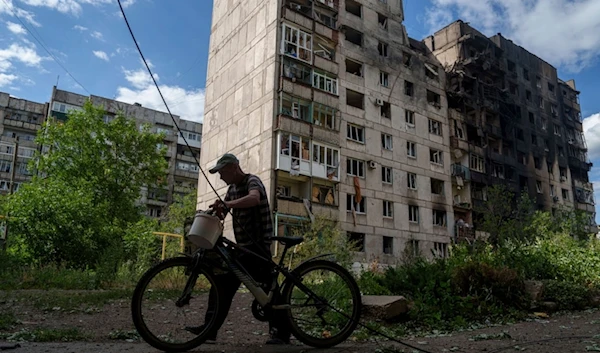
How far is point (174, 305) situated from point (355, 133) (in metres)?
27.6

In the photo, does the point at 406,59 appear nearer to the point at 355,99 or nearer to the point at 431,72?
the point at 431,72

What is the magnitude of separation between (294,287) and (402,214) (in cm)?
2801

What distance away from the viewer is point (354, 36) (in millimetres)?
34094

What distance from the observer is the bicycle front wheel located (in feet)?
15.3

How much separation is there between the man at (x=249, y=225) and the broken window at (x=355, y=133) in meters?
26.1

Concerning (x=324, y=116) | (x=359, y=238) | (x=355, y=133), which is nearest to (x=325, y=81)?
(x=324, y=116)

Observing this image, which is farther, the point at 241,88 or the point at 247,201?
the point at 241,88

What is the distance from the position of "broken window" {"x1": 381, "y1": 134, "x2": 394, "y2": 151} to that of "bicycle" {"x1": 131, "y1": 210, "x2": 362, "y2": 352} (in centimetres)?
2837

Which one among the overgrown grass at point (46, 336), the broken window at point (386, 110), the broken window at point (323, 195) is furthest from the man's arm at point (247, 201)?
the broken window at point (386, 110)

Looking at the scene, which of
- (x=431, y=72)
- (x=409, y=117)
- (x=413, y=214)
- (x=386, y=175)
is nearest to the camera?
(x=386, y=175)

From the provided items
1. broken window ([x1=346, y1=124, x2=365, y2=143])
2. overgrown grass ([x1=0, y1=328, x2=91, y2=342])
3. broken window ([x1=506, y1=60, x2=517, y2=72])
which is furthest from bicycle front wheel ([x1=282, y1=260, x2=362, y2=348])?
broken window ([x1=506, y1=60, x2=517, y2=72])

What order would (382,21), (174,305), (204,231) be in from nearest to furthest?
(204,231)
(174,305)
(382,21)

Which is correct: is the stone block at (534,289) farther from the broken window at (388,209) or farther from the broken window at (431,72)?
the broken window at (431,72)

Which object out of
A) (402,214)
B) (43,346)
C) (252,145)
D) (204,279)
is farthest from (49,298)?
(402,214)
